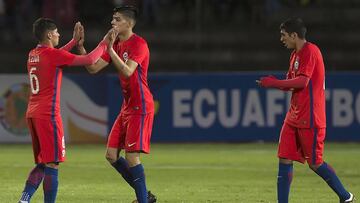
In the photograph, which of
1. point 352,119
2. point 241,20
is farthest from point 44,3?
point 352,119

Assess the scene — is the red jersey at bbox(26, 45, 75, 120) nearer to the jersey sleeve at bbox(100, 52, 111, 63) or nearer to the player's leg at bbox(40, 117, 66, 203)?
the player's leg at bbox(40, 117, 66, 203)

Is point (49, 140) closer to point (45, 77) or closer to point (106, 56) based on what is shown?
point (45, 77)

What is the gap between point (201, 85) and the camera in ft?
67.1

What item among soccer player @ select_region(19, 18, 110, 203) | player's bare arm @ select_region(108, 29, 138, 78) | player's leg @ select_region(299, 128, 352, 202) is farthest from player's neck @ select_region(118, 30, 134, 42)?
player's leg @ select_region(299, 128, 352, 202)

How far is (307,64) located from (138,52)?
171 centimetres

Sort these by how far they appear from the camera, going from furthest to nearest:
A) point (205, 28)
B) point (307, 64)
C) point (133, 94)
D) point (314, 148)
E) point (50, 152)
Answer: point (205, 28) → point (133, 94) → point (314, 148) → point (307, 64) → point (50, 152)

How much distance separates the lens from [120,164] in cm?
1073

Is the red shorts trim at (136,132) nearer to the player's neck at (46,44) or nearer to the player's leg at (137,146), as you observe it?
the player's leg at (137,146)

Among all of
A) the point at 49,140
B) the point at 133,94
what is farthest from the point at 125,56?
the point at 49,140

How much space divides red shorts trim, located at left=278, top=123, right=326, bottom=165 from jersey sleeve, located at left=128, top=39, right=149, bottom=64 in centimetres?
166

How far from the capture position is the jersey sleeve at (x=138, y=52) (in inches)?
400

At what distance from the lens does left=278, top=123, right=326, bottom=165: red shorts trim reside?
1023cm

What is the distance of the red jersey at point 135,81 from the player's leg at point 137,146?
0.10m

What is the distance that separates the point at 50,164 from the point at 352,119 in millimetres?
11301
